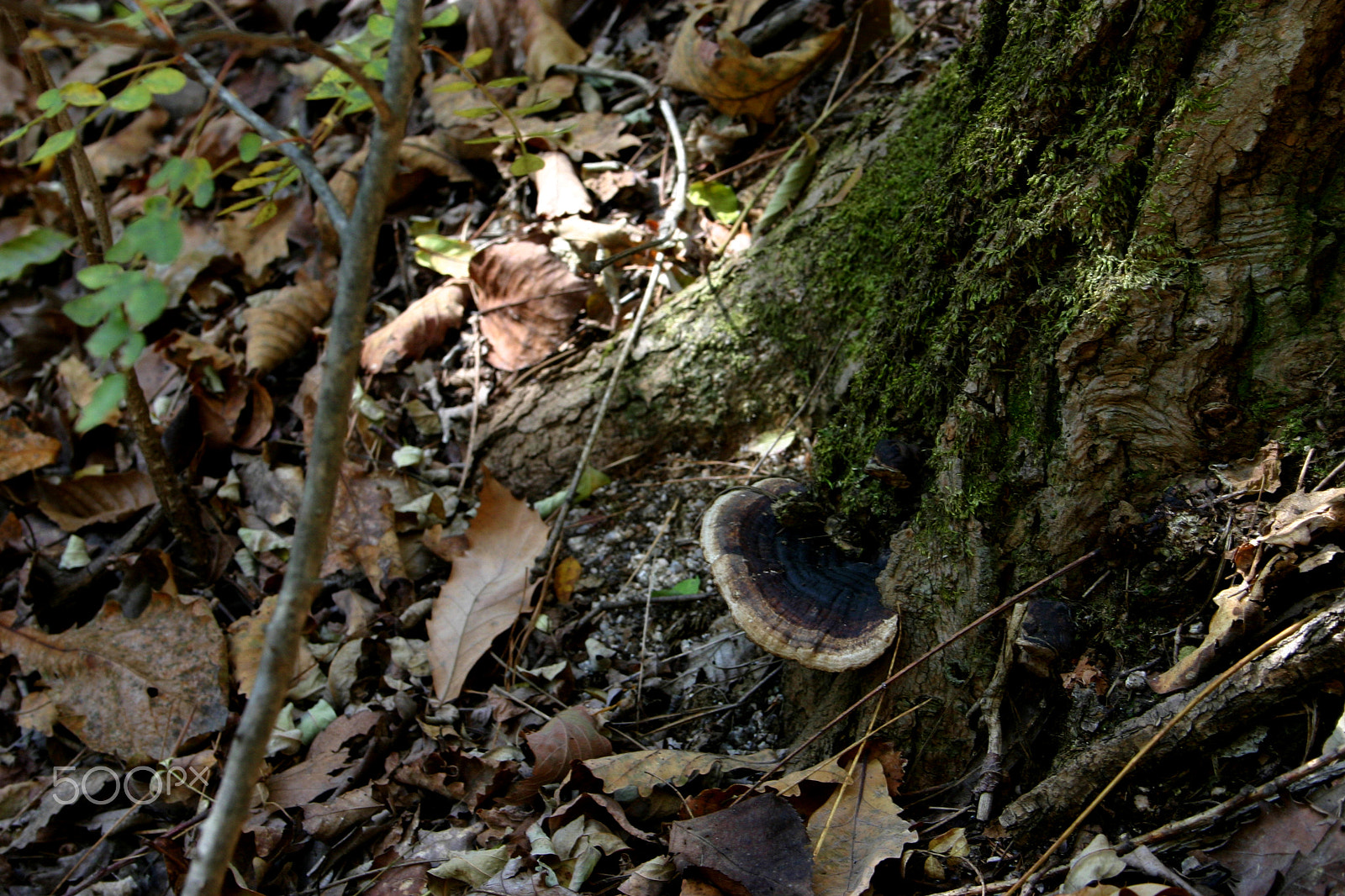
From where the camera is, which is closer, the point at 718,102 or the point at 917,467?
the point at 917,467

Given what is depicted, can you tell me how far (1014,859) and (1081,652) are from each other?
0.48m

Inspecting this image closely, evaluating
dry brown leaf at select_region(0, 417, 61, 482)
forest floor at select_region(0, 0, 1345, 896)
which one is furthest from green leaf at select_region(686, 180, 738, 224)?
dry brown leaf at select_region(0, 417, 61, 482)

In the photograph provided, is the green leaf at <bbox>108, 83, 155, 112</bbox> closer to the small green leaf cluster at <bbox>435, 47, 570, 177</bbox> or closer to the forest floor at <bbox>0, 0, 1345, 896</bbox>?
the forest floor at <bbox>0, 0, 1345, 896</bbox>

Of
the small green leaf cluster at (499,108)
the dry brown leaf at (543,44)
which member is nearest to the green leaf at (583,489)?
the small green leaf cluster at (499,108)

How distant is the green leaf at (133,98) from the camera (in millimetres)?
1252

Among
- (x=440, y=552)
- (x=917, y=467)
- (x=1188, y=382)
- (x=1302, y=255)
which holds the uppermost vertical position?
(x=1302, y=255)

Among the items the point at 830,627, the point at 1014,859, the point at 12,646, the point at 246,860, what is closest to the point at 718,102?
the point at 830,627

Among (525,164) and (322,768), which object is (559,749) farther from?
(525,164)

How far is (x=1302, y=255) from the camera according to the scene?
1691 millimetres

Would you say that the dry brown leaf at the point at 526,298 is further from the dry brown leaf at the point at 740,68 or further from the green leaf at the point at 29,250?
the green leaf at the point at 29,250

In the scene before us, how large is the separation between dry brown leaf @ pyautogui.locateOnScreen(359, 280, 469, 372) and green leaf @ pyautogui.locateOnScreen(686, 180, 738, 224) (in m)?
1.07

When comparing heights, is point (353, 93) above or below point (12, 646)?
Result: above

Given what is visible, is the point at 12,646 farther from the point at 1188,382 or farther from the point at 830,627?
the point at 1188,382

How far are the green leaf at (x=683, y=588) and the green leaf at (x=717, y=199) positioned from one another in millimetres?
1542
